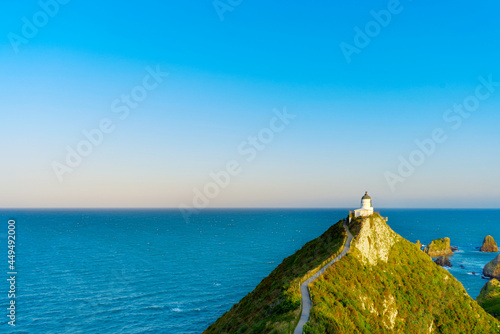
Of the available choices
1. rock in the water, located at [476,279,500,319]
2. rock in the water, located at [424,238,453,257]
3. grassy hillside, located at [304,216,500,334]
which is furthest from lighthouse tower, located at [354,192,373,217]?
rock in the water, located at [424,238,453,257]

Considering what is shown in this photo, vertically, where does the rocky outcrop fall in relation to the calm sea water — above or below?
above

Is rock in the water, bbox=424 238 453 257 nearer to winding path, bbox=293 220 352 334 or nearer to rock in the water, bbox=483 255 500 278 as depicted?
rock in the water, bbox=483 255 500 278

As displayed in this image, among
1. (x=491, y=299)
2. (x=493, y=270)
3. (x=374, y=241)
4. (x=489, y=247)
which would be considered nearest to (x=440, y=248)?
(x=489, y=247)

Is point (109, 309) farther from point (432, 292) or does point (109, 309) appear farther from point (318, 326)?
point (432, 292)

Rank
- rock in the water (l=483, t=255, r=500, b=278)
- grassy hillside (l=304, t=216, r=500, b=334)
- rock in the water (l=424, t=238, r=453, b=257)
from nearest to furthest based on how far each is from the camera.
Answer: grassy hillside (l=304, t=216, r=500, b=334)
rock in the water (l=483, t=255, r=500, b=278)
rock in the water (l=424, t=238, r=453, b=257)

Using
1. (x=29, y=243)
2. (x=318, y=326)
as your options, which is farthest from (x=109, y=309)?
(x=29, y=243)

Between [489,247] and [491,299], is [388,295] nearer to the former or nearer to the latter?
[491,299]
